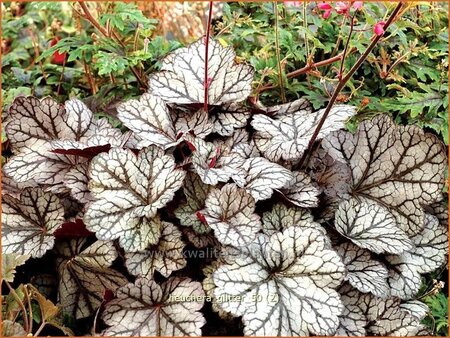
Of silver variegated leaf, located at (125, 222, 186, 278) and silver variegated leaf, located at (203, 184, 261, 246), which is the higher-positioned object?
silver variegated leaf, located at (203, 184, 261, 246)

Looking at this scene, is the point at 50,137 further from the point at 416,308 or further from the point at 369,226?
the point at 416,308

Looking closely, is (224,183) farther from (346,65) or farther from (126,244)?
(346,65)

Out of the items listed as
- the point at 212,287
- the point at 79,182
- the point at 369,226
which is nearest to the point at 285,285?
the point at 212,287

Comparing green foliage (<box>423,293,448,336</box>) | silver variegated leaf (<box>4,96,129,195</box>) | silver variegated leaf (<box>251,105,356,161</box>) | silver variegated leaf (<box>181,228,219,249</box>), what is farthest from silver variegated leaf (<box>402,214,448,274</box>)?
silver variegated leaf (<box>4,96,129,195</box>)

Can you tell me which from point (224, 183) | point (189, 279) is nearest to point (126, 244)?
point (189, 279)

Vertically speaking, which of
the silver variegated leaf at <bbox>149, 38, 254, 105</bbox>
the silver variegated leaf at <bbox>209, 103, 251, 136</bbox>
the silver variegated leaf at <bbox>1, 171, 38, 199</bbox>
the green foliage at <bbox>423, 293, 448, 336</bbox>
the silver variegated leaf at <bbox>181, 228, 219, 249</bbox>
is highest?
the silver variegated leaf at <bbox>149, 38, 254, 105</bbox>

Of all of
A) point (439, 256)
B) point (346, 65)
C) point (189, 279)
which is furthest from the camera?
point (346, 65)

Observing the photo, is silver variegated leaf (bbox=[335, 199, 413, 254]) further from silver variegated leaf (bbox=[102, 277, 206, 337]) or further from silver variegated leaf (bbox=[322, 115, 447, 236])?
silver variegated leaf (bbox=[102, 277, 206, 337])
